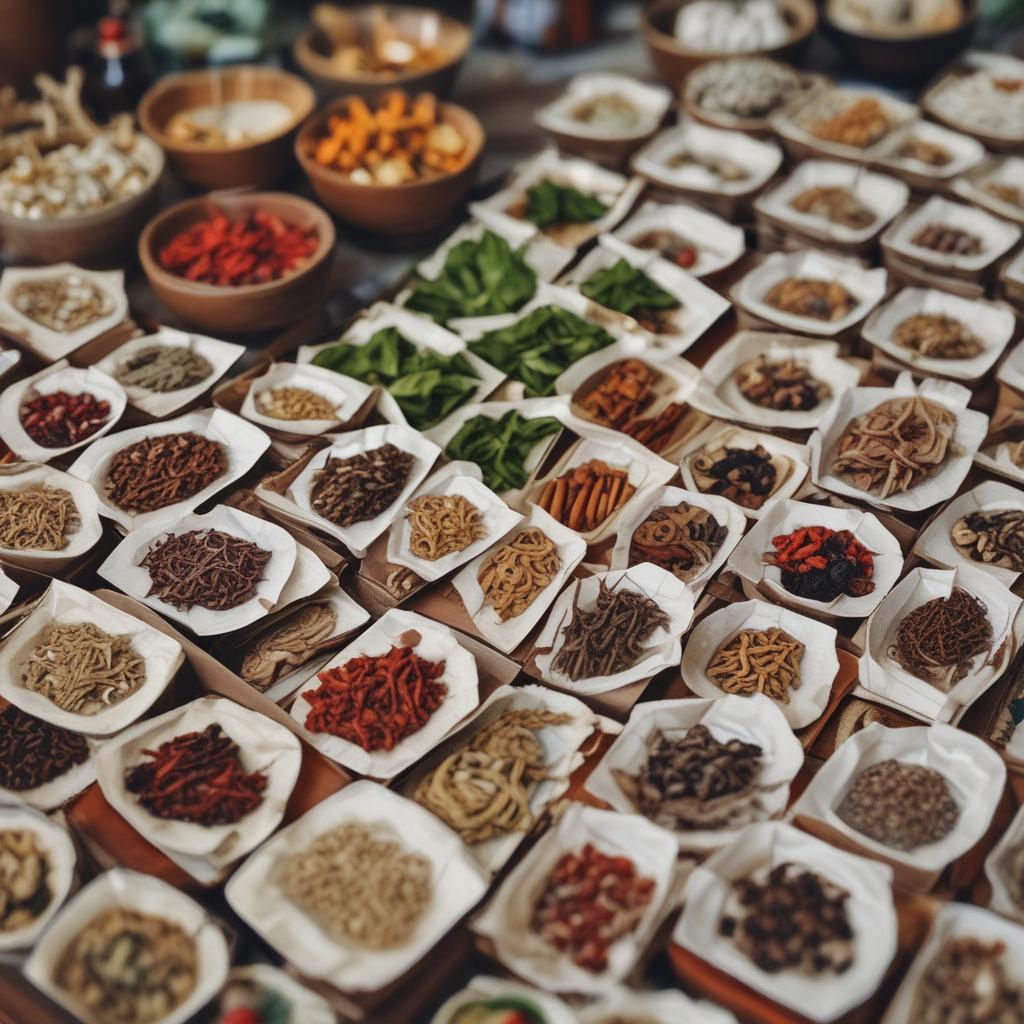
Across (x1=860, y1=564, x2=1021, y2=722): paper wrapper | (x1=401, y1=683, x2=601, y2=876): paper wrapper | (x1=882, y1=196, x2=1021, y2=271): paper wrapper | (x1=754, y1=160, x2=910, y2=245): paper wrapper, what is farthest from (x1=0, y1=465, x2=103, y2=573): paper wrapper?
(x1=882, y1=196, x2=1021, y2=271): paper wrapper

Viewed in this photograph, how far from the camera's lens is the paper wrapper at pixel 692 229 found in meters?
3.66

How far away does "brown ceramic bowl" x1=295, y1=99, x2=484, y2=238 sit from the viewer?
142 inches

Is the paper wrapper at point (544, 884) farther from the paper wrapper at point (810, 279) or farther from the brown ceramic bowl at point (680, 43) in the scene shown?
the brown ceramic bowl at point (680, 43)

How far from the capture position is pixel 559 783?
2.26 m

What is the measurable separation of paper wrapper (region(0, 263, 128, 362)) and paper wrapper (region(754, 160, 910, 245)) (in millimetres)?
2221

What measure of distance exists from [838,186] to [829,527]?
1.67m

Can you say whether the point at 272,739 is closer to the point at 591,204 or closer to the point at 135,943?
the point at 135,943

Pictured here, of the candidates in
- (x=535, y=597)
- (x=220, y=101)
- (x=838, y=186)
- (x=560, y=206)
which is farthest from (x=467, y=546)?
(x=220, y=101)

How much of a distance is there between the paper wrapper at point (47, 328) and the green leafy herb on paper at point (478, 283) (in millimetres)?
963

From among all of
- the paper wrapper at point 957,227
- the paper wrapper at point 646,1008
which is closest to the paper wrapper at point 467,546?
the paper wrapper at point 646,1008

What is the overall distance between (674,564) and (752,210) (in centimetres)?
177

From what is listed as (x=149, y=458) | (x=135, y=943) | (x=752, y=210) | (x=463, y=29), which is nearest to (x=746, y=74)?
(x=752, y=210)

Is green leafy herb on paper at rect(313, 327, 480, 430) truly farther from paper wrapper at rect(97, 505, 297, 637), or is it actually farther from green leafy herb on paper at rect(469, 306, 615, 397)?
paper wrapper at rect(97, 505, 297, 637)

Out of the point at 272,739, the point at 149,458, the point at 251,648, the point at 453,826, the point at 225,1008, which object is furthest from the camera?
the point at 149,458
